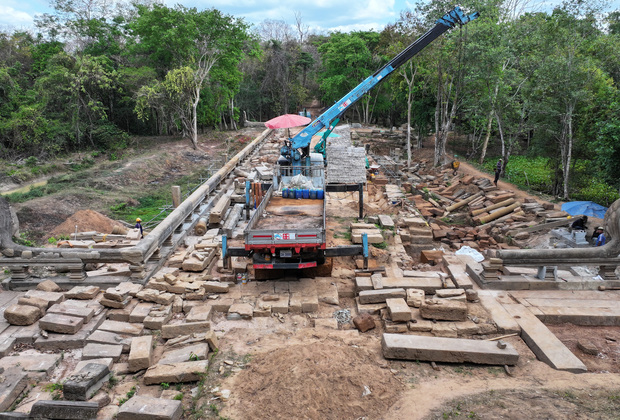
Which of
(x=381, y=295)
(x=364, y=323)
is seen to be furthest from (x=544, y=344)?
(x=364, y=323)

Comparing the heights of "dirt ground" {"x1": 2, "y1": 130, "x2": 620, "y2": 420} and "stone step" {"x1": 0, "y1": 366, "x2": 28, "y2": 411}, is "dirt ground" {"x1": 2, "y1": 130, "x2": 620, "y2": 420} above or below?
above

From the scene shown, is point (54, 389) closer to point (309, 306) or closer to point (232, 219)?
point (309, 306)

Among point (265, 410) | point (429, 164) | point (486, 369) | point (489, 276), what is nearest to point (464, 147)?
point (429, 164)

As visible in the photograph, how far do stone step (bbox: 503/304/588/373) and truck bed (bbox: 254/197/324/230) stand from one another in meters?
4.36

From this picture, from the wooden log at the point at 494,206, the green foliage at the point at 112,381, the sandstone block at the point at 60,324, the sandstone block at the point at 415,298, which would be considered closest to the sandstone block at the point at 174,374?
the green foliage at the point at 112,381

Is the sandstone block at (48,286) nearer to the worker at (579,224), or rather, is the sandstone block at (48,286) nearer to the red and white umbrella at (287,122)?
the red and white umbrella at (287,122)

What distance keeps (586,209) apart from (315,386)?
11.8 meters

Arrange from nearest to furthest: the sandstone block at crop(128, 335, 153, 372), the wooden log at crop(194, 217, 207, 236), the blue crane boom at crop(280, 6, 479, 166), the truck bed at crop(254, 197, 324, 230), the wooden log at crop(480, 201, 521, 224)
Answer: the sandstone block at crop(128, 335, 153, 372) → the truck bed at crop(254, 197, 324, 230) → the wooden log at crop(194, 217, 207, 236) → the blue crane boom at crop(280, 6, 479, 166) → the wooden log at crop(480, 201, 521, 224)

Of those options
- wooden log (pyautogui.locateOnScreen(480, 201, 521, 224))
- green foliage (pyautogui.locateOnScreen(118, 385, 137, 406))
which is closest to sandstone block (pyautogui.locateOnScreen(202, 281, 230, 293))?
green foliage (pyautogui.locateOnScreen(118, 385, 137, 406))

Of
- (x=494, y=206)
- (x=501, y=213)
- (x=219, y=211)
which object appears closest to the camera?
(x=219, y=211)

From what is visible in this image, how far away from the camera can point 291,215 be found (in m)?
9.78

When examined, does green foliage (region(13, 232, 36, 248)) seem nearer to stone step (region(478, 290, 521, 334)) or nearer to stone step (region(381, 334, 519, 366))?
stone step (region(381, 334, 519, 366))

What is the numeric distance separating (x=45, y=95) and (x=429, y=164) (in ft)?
85.1

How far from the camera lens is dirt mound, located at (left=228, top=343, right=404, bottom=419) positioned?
490 centimetres
